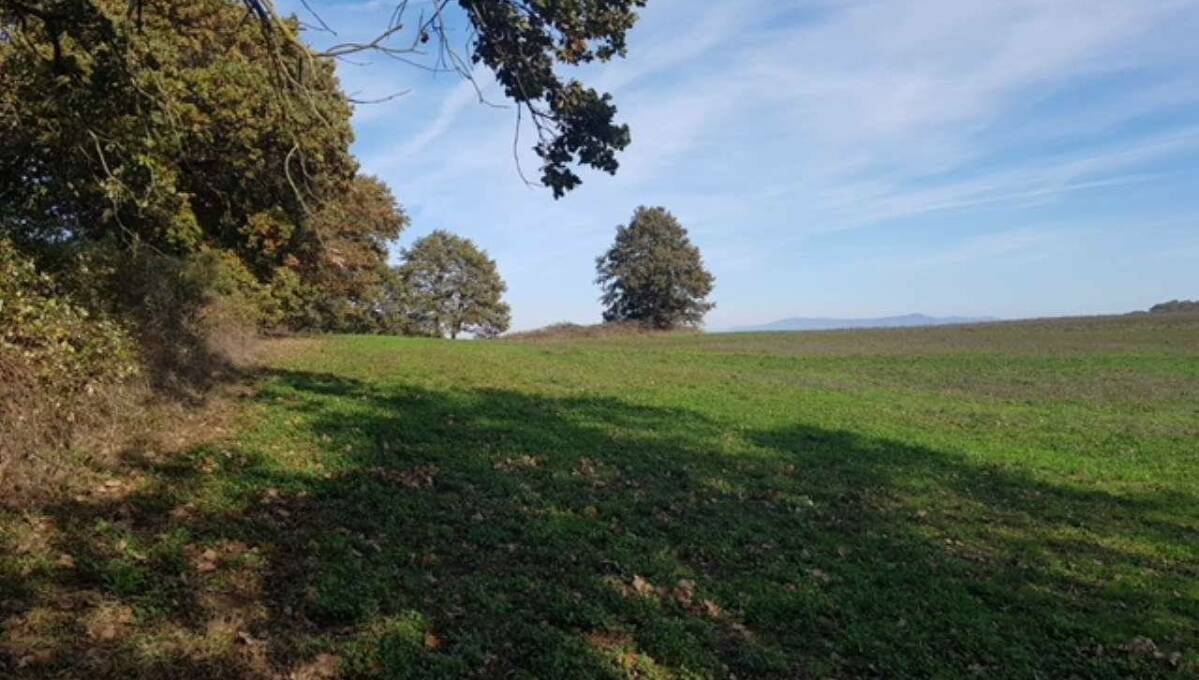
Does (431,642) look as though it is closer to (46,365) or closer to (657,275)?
(46,365)

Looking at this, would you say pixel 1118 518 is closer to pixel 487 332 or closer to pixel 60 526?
pixel 60 526

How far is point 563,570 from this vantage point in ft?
21.4

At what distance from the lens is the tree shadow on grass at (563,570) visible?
481cm

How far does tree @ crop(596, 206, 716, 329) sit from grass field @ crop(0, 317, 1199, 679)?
199 feet

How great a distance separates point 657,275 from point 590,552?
228 feet

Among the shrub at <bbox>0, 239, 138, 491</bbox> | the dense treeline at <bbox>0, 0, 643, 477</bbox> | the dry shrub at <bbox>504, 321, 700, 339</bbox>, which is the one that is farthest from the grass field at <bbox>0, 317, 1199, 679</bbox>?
the dry shrub at <bbox>504, 321, 700, 339</bbox>

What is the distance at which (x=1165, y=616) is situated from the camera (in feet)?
21.9

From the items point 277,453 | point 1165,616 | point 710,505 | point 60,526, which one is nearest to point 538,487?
point 710,505

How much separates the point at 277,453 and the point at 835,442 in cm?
981

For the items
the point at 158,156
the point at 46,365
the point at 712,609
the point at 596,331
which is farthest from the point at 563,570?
the point at 596,331

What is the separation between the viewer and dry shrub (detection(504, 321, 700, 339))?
216 ft

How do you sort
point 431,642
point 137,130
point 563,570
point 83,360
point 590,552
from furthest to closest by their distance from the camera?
point 137,130 → point 83,360 → point 590,552 → point 563,570 → point 431,642

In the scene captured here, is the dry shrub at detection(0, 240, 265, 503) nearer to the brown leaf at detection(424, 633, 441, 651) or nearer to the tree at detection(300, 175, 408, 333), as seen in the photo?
the brown leaf at detection(424, 633, 441, 651)

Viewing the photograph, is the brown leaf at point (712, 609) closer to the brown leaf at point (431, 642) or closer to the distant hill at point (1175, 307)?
the brown leaf at point (431, 642)
